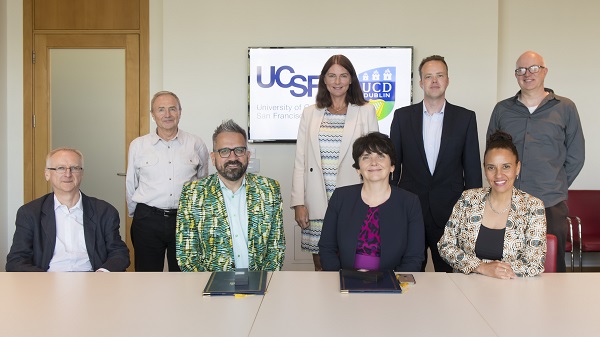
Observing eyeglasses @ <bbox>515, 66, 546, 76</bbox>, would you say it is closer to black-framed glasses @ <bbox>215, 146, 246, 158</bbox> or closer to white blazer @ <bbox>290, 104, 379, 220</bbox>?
white blazer @ <bbox>290, 104, 379, 220</bbox>

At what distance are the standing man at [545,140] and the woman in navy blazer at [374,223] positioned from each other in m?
0.98

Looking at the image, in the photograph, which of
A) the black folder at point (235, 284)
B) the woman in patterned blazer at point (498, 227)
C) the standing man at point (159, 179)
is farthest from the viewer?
the standing man at point (159, 179)

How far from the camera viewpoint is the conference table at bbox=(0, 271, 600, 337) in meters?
1.82

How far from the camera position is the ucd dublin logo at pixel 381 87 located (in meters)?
5.33

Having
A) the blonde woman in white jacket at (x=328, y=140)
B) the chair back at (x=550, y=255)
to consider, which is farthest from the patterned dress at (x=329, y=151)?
the chair back at (x=550, y=255)

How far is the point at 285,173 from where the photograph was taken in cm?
546

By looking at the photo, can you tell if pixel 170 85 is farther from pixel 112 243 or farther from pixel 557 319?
pixel 557 319

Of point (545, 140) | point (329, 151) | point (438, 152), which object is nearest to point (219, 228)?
point (329, 151)

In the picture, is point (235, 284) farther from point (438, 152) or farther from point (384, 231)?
point (438, 152)

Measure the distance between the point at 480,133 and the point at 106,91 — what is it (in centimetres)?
357

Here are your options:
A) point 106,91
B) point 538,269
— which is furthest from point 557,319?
point 106,91

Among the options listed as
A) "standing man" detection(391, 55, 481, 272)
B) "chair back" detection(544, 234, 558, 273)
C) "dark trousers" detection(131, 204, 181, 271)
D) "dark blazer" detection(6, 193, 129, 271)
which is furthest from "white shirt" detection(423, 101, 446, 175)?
"dark blazer" detection(6, 193, 129, 271)

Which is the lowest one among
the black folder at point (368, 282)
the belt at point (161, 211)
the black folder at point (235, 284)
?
the black folder at point (235, 284)

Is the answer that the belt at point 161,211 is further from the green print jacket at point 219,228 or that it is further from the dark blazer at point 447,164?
the dark blazer at point 447,164
